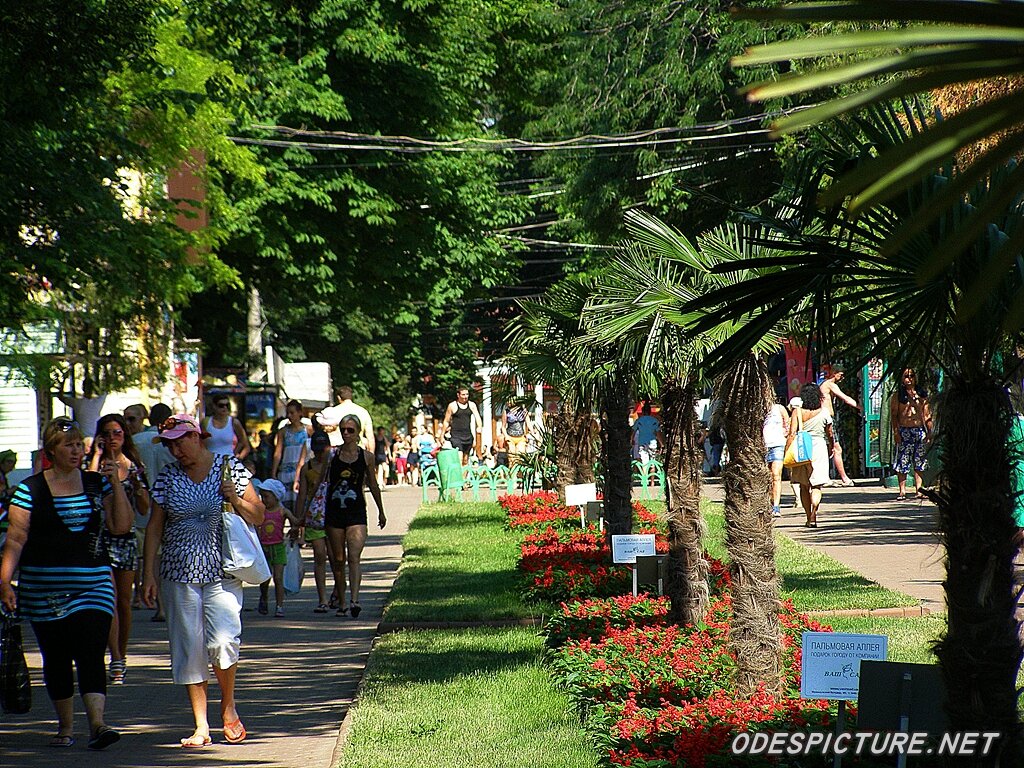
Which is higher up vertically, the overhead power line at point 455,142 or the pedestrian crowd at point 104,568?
the overhead power line at point 455,142

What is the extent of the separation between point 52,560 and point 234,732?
54.3 inches

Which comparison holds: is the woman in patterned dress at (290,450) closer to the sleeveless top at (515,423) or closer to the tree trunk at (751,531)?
the tree trunk at (751,531)

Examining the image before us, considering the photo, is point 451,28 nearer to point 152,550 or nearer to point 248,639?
point 248,639

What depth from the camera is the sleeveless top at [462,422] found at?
3139cm

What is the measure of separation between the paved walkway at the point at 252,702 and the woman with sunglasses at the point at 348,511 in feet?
1.11

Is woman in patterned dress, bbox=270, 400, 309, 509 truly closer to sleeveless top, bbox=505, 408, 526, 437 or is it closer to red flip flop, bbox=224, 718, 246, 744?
red flip flop, bbox=224, 718, 246, 744

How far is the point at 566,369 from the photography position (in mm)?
16328

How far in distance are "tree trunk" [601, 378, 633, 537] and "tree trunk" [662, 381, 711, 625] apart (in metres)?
3.33

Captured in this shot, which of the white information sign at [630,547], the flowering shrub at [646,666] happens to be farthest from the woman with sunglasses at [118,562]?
the white information sign at [630,547]

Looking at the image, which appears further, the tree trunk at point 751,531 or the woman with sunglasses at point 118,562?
the woman with sunglasses at point 118,562

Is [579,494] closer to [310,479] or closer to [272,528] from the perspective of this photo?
[310,479]

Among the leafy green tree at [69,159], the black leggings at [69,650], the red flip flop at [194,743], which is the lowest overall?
the red flip flop at [194,743]

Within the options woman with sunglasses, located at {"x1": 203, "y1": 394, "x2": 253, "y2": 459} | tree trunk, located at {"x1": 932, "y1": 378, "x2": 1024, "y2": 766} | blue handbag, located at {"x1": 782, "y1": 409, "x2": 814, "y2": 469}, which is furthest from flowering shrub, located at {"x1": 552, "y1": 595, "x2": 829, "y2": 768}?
blue handbag, located at {"x1": 782, "y1": 409, "x2": 814, "y2": 469}

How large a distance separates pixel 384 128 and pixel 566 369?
36.6 feet
